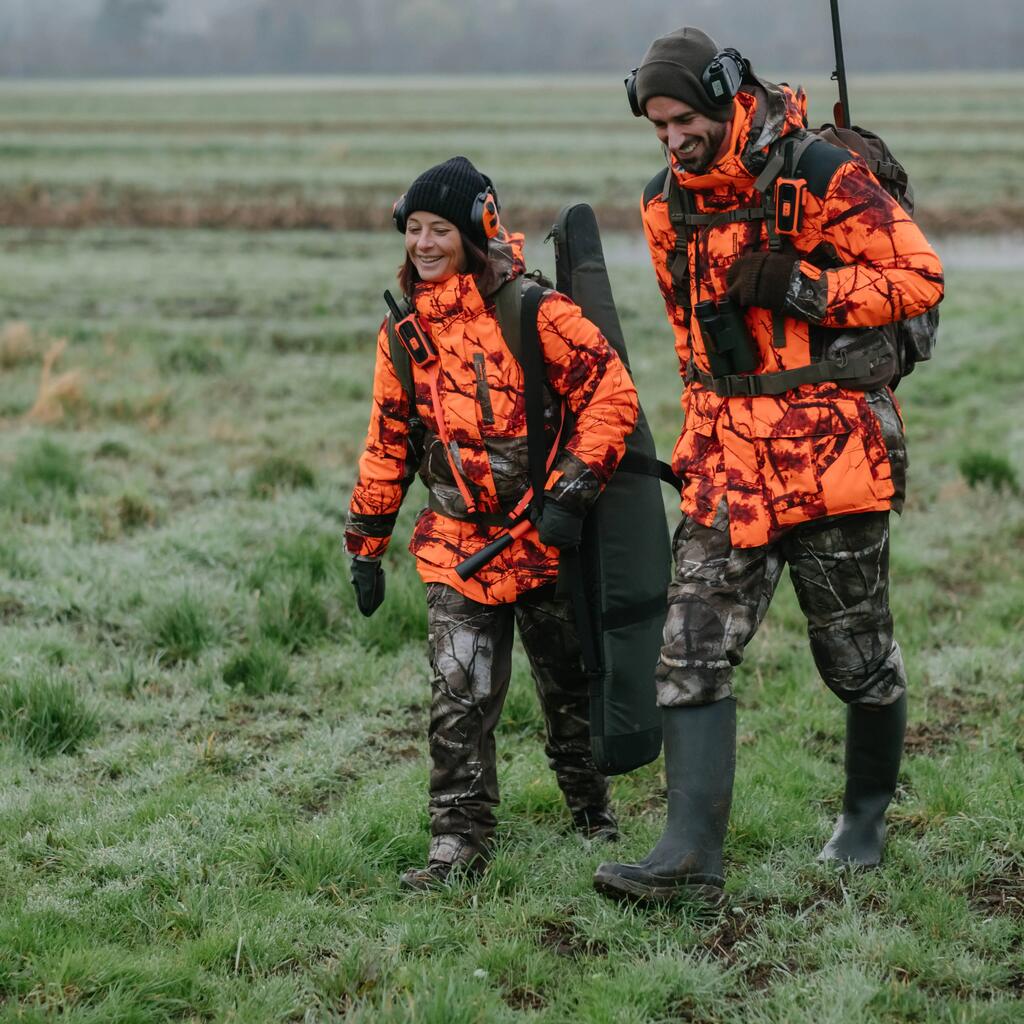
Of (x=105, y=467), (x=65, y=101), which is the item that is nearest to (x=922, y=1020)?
(x=105, y=467)

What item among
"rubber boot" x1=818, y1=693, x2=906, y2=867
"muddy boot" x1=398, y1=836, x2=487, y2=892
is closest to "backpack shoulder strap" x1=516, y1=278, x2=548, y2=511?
"muddy boot" x1=398, y1=836, x2=487, y2=892

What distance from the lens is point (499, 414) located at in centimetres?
449

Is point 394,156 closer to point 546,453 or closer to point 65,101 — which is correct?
point 546,453

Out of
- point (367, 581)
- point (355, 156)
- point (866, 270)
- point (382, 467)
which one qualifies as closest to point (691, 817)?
point (367, 581)

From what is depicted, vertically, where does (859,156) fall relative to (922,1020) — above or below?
above

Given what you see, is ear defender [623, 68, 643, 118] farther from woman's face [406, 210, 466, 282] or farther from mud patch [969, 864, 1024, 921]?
mud patch [969, 864, 1024, 921]

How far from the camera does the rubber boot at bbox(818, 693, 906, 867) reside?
452 cm

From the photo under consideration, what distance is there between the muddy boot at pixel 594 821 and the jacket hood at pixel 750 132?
215 centimetres

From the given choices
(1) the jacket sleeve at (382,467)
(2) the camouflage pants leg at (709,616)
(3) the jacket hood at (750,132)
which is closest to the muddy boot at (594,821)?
(2) the camouflage pants leg at (709,616)

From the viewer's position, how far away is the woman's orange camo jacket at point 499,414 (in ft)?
14.6

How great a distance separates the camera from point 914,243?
13.2 ft

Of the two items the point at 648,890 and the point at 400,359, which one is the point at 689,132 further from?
the point at 648,890

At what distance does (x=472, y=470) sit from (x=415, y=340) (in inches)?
17.5

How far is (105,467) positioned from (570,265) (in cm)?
605
